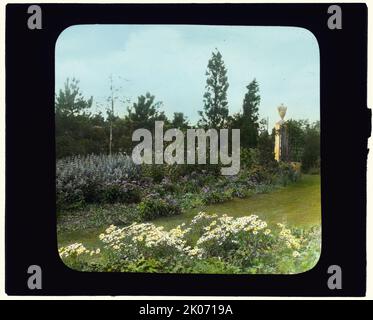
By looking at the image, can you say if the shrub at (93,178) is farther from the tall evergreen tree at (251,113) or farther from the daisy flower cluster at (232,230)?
the tall evergreen tree at (251,113)

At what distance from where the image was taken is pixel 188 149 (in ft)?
16.2

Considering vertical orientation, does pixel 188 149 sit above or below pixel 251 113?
below

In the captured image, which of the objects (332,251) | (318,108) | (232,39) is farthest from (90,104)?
(332,251)

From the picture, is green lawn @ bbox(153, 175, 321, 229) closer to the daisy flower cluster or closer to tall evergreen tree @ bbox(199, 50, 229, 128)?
the daisy flower cluster

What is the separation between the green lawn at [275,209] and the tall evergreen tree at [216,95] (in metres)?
0.65

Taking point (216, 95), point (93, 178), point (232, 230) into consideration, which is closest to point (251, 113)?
point (216, 95)

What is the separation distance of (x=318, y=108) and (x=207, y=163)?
3.10ft

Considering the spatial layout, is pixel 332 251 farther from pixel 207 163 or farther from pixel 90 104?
pixel 90 104

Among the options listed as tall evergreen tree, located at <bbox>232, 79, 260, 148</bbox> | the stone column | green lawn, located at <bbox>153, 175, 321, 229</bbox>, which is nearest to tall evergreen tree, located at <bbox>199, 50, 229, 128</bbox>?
tall evergreen tree, located at <bbox>232, 79, 260, 148</bbox>

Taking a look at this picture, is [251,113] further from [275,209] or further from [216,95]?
[275,209]

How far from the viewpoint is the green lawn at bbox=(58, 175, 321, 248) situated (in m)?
4.88

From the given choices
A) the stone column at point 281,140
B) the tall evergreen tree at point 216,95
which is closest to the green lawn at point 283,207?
the stone column at point 281,140

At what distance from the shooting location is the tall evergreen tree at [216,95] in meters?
4.88

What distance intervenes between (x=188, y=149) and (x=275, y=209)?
82cm
